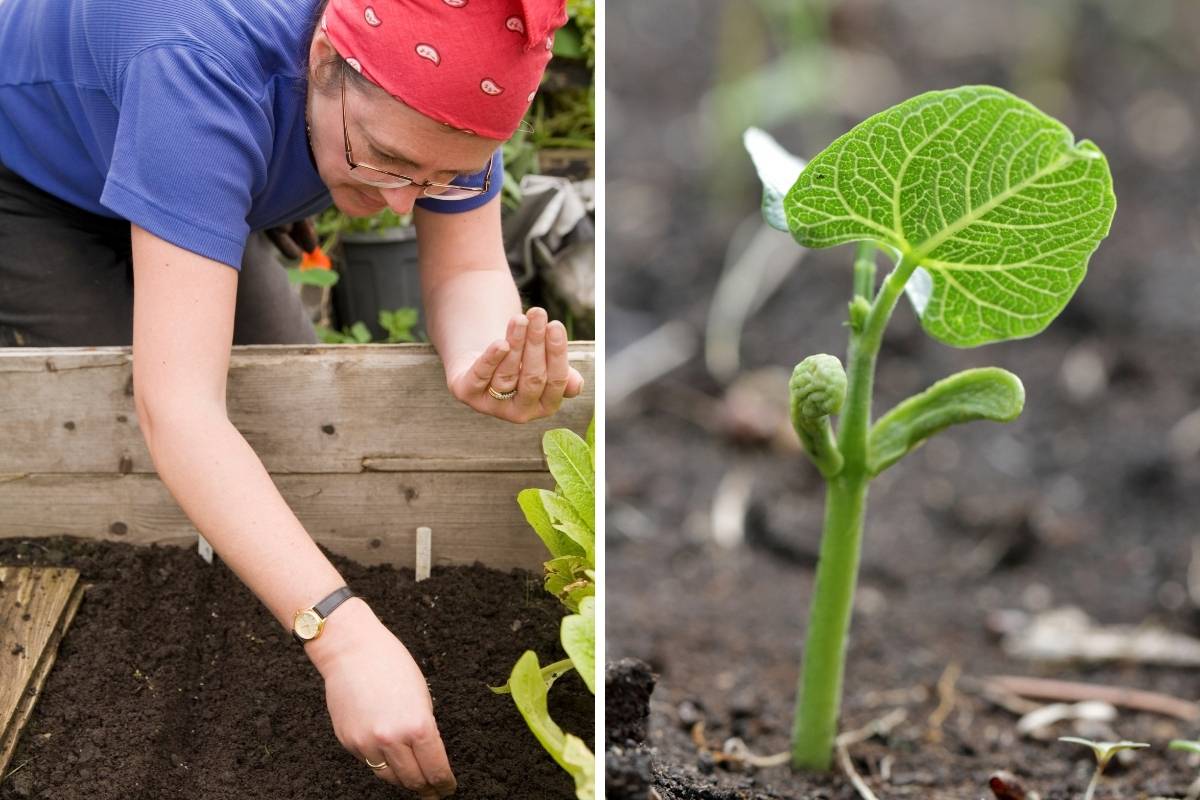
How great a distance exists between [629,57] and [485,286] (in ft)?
6.34

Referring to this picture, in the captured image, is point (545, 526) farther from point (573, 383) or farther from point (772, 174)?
point (772, 174)

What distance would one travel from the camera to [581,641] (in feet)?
3.21

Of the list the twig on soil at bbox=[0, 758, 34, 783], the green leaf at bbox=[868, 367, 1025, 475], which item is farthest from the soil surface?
the twig on soil at bbox=[0, 758, 34, 783]

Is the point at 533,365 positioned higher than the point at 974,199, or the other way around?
the point at 974,199

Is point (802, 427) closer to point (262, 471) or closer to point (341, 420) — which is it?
point (262, 471)

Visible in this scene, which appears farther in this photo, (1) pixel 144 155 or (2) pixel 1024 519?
(2) pixel 1024 519

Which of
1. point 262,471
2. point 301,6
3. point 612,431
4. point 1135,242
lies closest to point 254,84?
point 301,6

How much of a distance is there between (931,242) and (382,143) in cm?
55

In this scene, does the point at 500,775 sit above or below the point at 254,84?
below

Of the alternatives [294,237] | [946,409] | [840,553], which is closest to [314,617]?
[840,553]

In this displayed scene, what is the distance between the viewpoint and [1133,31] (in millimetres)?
3246

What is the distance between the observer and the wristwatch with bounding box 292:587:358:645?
1.15 metres

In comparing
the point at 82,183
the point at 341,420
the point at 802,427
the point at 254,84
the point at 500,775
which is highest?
the point at 254,84

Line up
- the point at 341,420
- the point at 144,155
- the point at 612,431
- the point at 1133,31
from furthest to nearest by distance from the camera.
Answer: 1. the point at 1133,31
2. the point at 612,431
3. the point at 341,420
4. the point at 144,155
